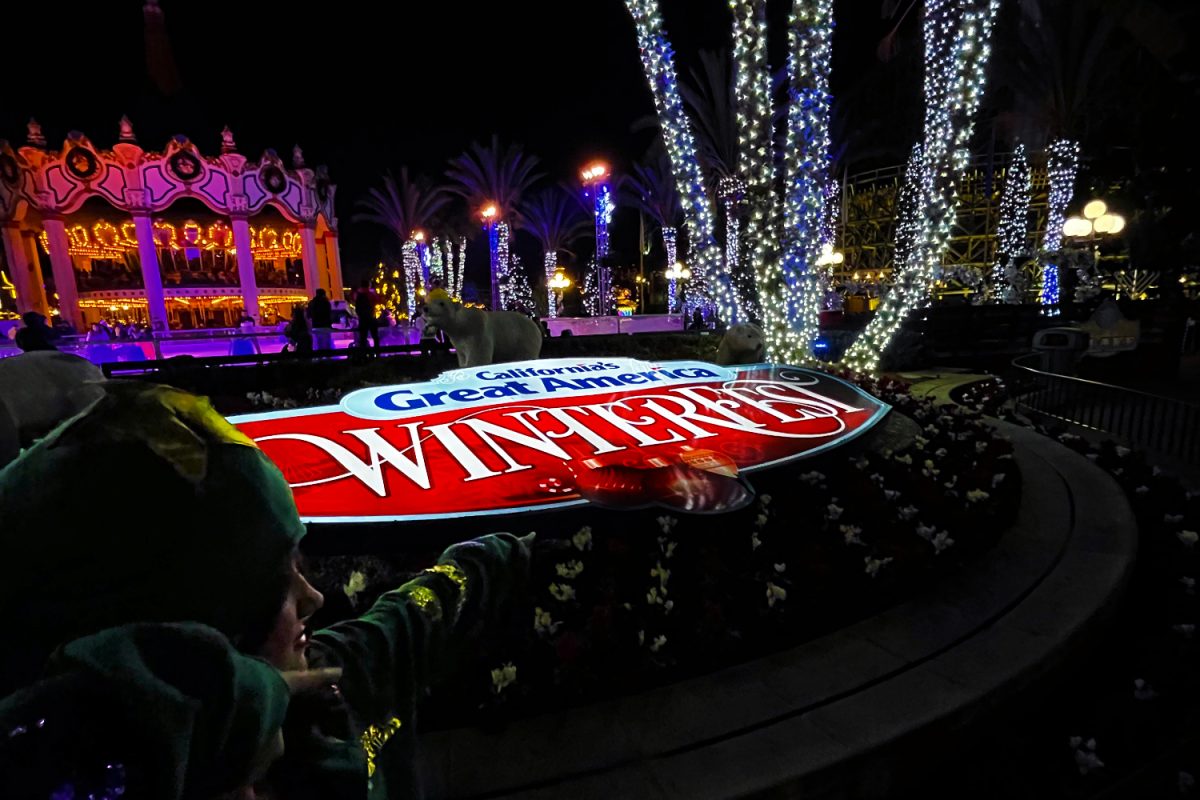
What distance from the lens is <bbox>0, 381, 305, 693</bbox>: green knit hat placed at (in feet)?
2.57

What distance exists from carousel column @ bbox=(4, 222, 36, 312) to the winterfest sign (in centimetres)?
3073

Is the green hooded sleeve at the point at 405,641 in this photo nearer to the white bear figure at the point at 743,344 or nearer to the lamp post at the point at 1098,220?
the white bear figure at the point at 743,344

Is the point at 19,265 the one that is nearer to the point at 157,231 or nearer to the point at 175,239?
the point at 157,231

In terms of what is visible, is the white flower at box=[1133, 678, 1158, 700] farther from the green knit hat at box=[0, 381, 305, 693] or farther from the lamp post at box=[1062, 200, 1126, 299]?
the lamp post at box=[1062, 200, 1126, 299]

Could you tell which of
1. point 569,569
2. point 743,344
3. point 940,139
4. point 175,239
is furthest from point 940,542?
point 175,239

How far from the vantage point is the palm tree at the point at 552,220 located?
43.2 m

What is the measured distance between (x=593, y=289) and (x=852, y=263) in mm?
21458

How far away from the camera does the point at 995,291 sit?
93.9 ft

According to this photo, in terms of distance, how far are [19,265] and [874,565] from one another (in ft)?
118

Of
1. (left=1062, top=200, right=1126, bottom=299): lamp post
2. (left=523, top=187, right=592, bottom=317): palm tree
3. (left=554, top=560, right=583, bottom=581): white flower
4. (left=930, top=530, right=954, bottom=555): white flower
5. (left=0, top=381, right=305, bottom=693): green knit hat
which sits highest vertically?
(left=523, top=187, right=592, bottom=317): palm tree

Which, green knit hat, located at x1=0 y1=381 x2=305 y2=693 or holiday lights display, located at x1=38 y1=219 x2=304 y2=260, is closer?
green knit hat, located at x1=0 y1=381 x2=305 y2=693

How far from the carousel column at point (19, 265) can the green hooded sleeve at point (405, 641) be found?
34588 millimetres

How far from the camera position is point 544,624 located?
10.6ft

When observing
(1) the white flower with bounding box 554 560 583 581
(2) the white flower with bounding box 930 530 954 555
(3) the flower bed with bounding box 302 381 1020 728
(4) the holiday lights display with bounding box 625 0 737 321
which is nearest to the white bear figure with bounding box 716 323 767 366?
(4) the holiday lights display with bounding box 625 0 737 321
